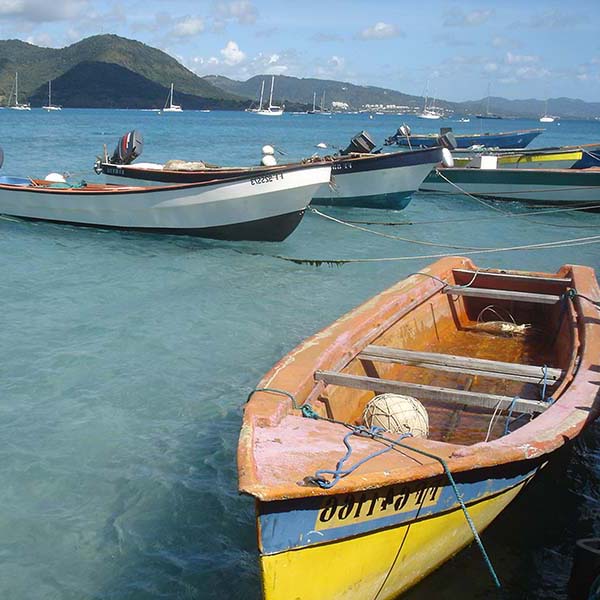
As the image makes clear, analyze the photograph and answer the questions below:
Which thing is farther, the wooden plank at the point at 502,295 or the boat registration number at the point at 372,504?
the wooden plank at the point at 502,295

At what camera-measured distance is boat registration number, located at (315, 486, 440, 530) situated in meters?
3.09

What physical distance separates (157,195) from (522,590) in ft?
33.6

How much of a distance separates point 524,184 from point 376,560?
684 inches

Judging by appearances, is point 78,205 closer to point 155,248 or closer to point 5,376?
point 155,248

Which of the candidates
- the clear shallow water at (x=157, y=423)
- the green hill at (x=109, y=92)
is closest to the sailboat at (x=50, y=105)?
the green hill at (x=109, y=92)

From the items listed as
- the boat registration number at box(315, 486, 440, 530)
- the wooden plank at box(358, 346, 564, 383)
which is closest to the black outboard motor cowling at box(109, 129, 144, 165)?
the wooden plank at box(358, 346, 564, 383)

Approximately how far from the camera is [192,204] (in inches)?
499

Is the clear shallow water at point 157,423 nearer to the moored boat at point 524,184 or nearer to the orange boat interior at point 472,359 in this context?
the orange boat interior at point 472,359

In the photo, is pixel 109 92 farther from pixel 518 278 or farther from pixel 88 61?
pixel 518 278

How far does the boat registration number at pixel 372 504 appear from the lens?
10.2 feet

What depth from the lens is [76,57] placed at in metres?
176

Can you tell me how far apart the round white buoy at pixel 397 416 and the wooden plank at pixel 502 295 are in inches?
111

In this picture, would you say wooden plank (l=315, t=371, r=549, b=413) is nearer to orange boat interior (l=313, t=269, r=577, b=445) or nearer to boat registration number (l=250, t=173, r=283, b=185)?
orange boat interior (l=313, t=269, r=577, b=445)

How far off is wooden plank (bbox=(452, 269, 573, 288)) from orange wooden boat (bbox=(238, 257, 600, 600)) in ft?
3.44
